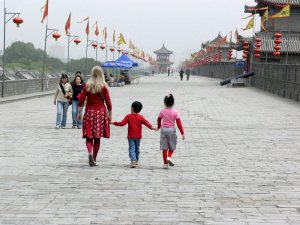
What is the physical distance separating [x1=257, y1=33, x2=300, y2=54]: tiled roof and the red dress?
41.4 metres

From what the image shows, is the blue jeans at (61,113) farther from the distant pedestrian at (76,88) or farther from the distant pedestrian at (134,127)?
the distant pedestrian at (134,127)

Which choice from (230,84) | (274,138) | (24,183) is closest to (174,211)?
(24,183)

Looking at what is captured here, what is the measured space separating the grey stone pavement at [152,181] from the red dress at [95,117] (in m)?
0.53

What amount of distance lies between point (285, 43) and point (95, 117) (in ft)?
141

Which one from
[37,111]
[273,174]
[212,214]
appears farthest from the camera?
[37,111]

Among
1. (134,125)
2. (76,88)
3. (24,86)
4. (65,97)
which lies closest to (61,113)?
(65,97)

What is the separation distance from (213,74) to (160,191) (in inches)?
3625

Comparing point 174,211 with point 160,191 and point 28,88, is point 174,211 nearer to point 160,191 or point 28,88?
point 160,191

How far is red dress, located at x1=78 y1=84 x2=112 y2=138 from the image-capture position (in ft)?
28.4

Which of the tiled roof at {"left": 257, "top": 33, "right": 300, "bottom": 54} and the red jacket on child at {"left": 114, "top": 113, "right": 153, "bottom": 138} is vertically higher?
the tiled roof at {"left": 257, "top": 33, "right": 300, "bottom": 54}

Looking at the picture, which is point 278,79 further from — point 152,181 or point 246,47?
point 152,181

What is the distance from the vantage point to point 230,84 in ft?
163

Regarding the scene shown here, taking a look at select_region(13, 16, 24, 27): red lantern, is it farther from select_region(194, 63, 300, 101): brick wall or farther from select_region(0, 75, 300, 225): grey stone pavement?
select_region(194, 63, 300, 101): brick wall

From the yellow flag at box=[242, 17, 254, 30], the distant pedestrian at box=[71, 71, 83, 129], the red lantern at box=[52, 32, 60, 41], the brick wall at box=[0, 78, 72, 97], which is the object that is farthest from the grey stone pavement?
the yellow flag at box=[242, 17, 254, 30]
